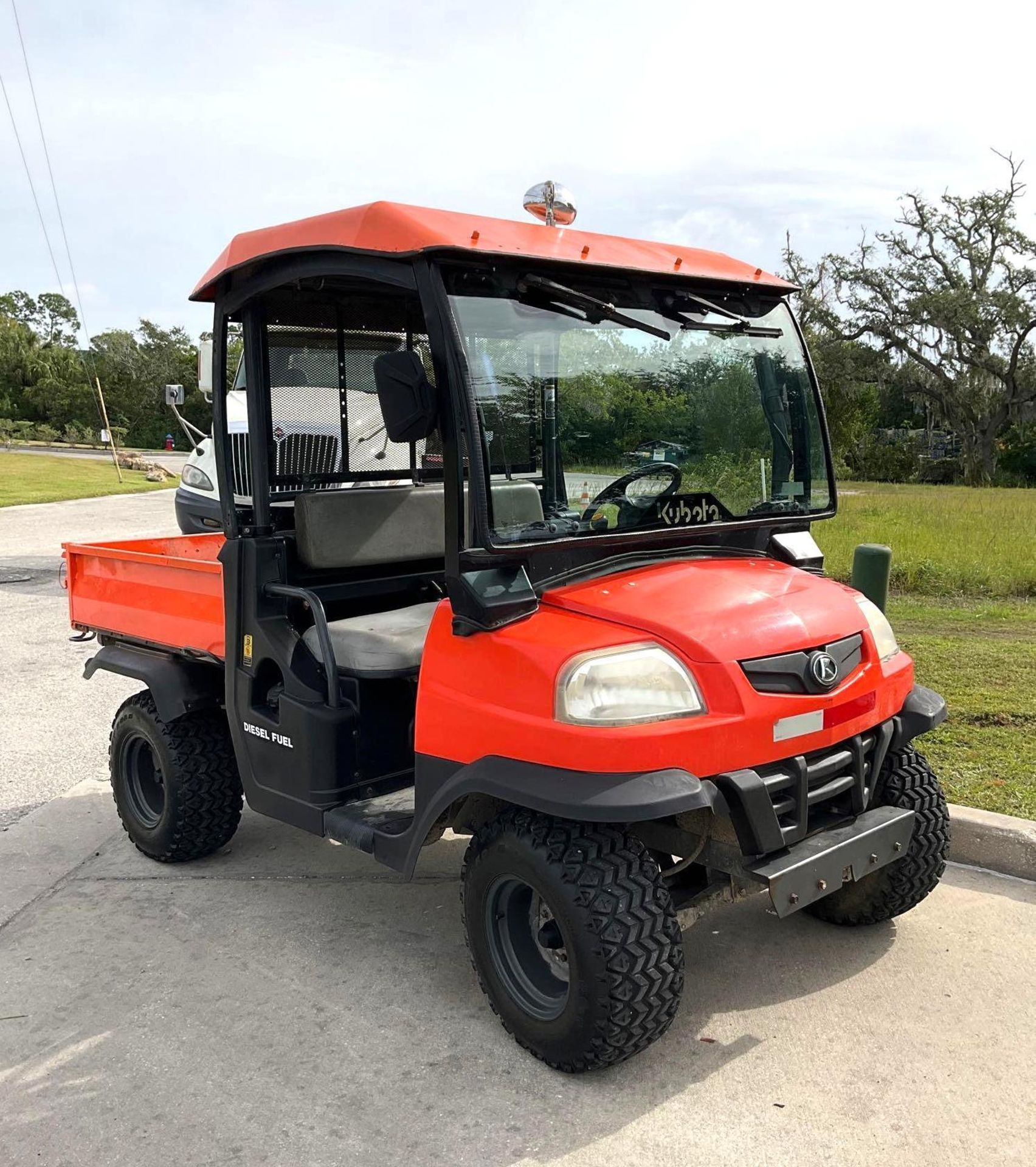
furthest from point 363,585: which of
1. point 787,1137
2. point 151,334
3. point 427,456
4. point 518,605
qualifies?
point 151,334

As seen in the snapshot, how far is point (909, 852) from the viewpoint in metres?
3.42

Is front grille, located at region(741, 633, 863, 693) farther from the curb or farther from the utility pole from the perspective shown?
the utility pole

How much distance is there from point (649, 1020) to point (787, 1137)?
1.36 feet

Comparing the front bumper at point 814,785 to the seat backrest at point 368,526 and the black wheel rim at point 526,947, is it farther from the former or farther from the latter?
the seat backrest at point 368,526

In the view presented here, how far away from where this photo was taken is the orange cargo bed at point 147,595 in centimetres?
407

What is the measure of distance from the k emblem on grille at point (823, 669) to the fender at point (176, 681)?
7.87 feet

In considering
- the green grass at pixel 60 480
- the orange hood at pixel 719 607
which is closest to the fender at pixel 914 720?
the orange hood at pixel 719 607

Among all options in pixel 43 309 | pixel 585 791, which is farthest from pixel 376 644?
pixel 43 309

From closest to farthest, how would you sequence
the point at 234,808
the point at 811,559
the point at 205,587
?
the point at 811,559 < the point at 205,587 < the point at 234,808

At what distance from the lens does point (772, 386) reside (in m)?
3.65

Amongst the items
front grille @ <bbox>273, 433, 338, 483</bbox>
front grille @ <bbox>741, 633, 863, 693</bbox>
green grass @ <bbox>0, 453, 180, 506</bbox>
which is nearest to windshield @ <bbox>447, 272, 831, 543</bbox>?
front grille @ <bbox>741, 633, 863, 693</bbox>

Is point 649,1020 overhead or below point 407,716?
below

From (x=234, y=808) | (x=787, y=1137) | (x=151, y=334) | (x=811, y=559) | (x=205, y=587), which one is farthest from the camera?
(x=151, y=334)

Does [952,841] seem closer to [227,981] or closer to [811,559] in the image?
[811,559]
